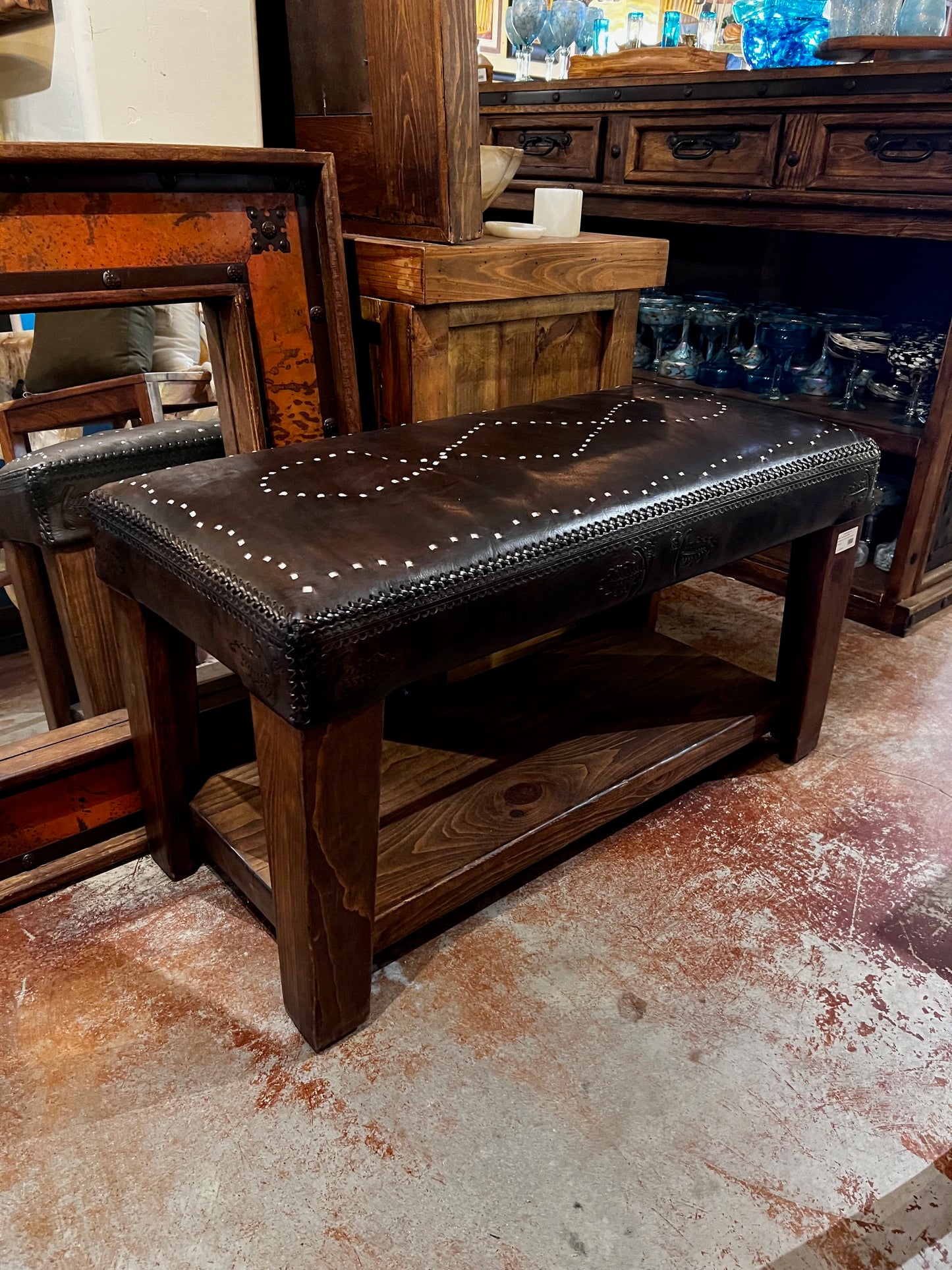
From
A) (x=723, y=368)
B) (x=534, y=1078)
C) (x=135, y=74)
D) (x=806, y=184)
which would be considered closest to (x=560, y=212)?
(x=806, y=184)

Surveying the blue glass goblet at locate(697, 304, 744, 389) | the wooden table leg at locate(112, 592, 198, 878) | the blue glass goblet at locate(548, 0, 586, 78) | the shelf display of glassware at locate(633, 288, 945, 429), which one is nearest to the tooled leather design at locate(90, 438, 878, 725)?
the wooden table leg at locate(112, 592, 198, 878)

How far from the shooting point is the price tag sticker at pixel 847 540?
1.40 meters

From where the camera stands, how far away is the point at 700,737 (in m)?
1.41

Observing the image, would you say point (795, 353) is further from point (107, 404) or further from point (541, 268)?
point (107, 404)

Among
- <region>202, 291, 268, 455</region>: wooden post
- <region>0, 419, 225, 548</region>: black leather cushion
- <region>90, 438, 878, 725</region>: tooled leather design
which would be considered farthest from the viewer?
<region>202, 291, 268, 455</region>: wooden post

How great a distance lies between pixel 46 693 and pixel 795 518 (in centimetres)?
110

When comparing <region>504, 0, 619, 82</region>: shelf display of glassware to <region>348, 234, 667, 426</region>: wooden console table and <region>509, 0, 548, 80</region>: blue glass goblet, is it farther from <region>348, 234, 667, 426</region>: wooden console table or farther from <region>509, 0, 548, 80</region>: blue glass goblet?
<region>348, 234, 667, 426</region>: wooden console table

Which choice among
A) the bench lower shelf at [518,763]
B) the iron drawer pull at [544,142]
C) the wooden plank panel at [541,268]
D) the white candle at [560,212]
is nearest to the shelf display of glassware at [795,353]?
the iron drawer pull at [544,142]

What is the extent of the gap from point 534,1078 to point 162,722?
2.03 ft

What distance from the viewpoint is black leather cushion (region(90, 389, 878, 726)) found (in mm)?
824

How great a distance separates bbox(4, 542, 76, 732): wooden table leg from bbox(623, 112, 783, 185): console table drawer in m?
1.66

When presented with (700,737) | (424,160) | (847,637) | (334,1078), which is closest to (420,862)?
(334,1078)

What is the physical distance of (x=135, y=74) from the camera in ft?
4.34

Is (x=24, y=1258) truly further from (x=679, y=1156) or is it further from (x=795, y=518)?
(x=795, y=518)
